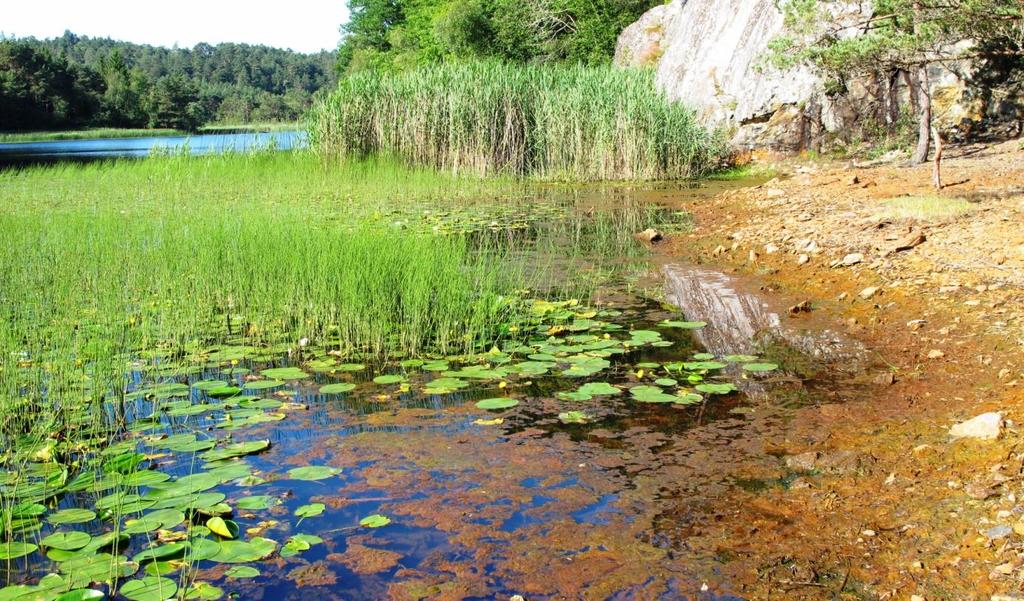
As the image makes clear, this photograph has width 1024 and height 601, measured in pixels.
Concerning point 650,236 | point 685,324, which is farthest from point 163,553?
point 650,236

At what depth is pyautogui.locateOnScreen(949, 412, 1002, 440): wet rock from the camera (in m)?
3.53

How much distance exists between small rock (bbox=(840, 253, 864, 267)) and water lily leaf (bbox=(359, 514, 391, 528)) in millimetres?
4948

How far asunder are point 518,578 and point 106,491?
1739mm

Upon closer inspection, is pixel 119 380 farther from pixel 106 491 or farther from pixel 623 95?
Answer: pixel 623 95

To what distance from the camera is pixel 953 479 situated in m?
3.26

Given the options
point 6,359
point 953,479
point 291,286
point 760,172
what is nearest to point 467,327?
point 291,286

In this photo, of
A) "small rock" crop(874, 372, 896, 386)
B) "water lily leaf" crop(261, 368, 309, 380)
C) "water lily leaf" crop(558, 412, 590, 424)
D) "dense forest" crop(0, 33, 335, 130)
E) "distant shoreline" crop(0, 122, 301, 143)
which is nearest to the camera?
"water lily leaf" crop(558, 412, 590, 424)

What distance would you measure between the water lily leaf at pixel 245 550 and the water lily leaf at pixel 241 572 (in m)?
0.06

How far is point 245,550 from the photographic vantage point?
290 centimetres

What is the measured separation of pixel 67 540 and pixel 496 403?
6.79 ft

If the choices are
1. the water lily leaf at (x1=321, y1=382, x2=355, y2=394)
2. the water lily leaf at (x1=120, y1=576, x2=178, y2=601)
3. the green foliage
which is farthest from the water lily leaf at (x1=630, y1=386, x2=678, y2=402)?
the green foliage

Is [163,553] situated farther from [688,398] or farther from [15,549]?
[688,398]

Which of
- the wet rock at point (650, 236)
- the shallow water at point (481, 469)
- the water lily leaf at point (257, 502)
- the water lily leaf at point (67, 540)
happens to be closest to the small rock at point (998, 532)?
the shallow water at point (481, 469)

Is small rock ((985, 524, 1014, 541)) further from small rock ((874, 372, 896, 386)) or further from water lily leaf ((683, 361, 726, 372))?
water lily leaf ((683, 361, 726, 372))
